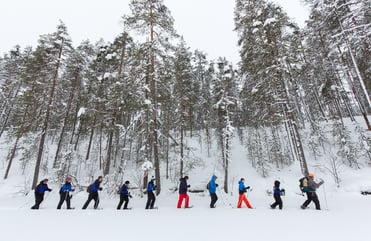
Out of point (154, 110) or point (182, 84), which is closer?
point (154, 110)

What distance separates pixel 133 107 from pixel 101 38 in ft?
44.6

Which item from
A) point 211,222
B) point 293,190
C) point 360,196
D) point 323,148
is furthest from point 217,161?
point 211,222

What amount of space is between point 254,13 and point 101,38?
16.3m

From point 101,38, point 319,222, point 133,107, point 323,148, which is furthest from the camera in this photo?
point 101,38

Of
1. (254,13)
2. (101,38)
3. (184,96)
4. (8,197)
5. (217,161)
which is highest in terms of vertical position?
(101,38)

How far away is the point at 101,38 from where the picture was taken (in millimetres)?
20531

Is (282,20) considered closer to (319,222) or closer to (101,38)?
(319,222)

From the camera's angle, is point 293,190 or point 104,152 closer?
point 293,190

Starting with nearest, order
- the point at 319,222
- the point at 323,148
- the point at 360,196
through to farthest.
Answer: the point at 319,222 < the point at 360,196 < the point at 323,148

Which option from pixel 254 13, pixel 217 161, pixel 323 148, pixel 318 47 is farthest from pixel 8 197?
pixel 318 47

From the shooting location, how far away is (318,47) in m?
18.4

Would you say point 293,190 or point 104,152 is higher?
point 104,152

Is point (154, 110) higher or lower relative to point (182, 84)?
lower

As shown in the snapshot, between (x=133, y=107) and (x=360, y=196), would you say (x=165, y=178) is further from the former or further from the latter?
(x=360, y=196)
